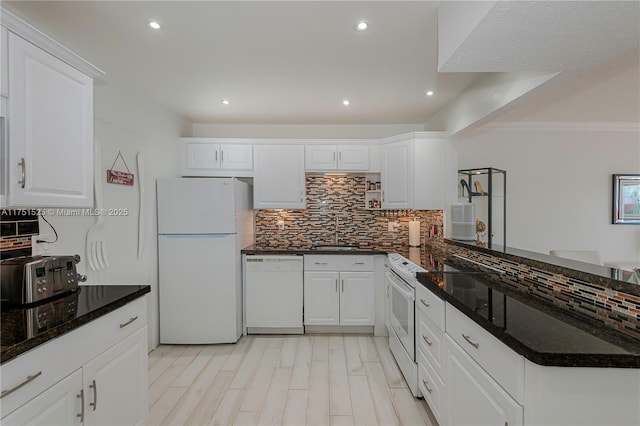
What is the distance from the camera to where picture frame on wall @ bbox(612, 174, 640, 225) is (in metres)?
4.07

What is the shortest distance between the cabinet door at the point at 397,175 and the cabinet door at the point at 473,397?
80.6 inches

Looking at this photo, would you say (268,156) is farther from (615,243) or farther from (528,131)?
(615,243)

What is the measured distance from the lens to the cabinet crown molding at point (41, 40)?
4.15ft

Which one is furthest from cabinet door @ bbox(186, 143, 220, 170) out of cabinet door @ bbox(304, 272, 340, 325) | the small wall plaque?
cabinet door @ bbox(304, 272, 340, 325)

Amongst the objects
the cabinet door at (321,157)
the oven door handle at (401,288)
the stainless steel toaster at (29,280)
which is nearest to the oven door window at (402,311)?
the oven door handle at (401,288)

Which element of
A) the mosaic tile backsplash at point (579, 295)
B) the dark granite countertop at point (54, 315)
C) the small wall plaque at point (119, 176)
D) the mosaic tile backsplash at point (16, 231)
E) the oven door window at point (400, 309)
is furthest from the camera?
the small wall plaque at point (119, 176)

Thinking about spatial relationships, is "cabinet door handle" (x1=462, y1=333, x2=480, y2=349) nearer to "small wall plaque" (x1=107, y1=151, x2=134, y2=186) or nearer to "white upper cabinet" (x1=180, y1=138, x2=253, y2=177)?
"small wall plaque" (x1=107, y1=151, x2=134, y2=186)

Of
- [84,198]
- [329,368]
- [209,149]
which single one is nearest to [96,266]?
[84,198]

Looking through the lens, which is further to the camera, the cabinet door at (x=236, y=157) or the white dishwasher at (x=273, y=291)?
the cabinet door at (x=236, y=157)

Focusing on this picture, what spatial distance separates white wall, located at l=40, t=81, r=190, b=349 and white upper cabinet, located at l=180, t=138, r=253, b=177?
249mm

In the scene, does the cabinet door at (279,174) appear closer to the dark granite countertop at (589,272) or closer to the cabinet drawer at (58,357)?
the cabinet drawer at (58,357)

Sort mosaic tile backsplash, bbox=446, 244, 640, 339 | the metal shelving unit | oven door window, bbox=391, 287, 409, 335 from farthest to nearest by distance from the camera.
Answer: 1. the metal shelving unit
2. oven door window, bbox=391, 287, 409, 335
3. mosaic tile backsplash, bbox=446, 244, 640, 339

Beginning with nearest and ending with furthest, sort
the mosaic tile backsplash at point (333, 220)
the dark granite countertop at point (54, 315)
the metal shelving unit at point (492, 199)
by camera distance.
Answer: the dark granite countertop at point (54, 315)
the metal shelving unit at point (492, 199)
the mosaic tile backsplash at point (333, 220)

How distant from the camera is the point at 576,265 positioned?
5.41 ft
